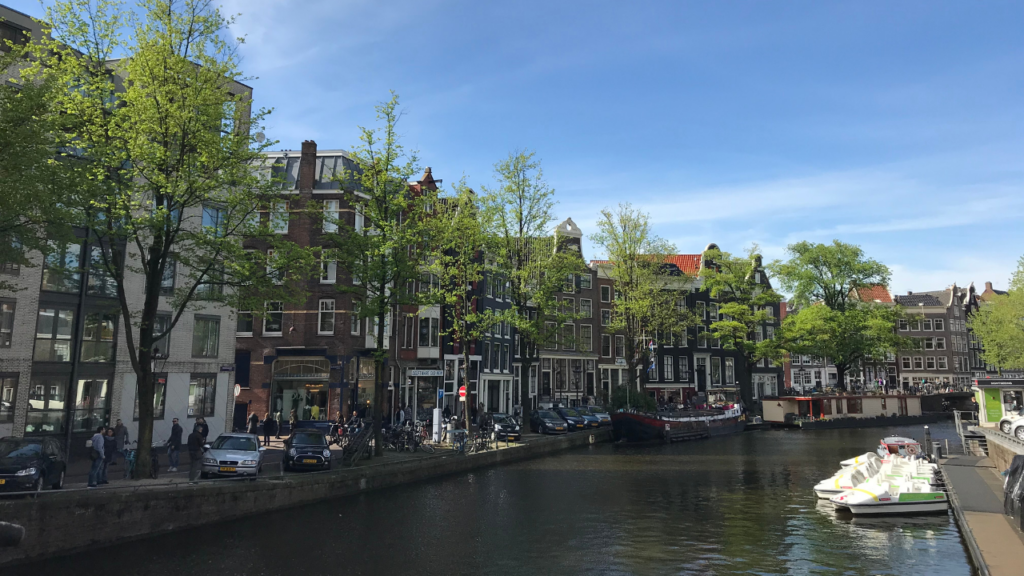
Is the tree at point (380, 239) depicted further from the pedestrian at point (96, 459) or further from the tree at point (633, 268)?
the tree at point (633, 268)

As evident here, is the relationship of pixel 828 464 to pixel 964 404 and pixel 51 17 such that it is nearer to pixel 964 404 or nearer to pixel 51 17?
pixel 51 17

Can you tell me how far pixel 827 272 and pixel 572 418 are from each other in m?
38.8

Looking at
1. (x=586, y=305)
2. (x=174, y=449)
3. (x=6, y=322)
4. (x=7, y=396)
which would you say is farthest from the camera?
(x=586, y=305)

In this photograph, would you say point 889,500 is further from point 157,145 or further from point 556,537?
point 157,145

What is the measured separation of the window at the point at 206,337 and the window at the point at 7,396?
8.26 metres

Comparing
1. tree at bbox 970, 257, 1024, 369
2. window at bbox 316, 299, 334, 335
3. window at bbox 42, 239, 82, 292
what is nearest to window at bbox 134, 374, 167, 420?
window at bbox 42, 239, 82, 292

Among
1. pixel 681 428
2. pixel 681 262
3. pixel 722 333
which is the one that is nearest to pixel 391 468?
pixel 681 428

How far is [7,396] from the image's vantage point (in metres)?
26.0

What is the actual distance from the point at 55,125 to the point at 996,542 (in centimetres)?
2464

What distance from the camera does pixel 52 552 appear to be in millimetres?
15578

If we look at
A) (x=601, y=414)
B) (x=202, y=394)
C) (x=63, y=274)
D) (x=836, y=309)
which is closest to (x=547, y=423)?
(x=601, y=414)

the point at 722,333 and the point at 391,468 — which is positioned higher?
the point at 722,333

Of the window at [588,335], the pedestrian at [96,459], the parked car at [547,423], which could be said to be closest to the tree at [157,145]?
the pedestrian at [96,459]

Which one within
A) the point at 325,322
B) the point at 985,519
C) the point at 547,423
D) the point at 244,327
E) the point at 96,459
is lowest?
the point at 985,519
